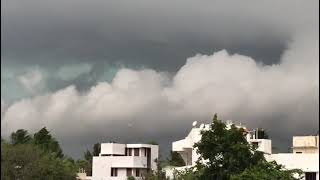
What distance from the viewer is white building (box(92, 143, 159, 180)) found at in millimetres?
74375

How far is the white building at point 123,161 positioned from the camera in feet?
244

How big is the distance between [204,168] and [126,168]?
34.3 meters

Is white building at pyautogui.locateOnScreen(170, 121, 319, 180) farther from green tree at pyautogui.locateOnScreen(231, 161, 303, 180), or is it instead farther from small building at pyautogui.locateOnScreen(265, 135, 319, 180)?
green tree at pyautogui.locateOnScreen(231, 161, 303, 180)

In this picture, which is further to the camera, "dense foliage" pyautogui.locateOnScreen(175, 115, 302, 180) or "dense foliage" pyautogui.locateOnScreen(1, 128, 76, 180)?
"dense foliage" pyautogui.locateOnScreen(1, 128, 76, 180)

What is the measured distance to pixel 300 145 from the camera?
65.2 m

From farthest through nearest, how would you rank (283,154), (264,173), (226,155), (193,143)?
(193,143), (283,154), (226,155), (264,173)

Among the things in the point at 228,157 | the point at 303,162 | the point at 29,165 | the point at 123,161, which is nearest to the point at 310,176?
the point at 303,162

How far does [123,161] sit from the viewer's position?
245 feet

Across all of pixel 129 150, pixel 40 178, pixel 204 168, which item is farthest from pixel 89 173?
pixel 204 168

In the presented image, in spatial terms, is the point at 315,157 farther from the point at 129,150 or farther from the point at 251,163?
the point at 129,150

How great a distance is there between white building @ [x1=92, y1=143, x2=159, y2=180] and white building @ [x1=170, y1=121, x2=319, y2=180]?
5714 millimetres

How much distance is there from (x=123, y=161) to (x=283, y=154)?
908 inches

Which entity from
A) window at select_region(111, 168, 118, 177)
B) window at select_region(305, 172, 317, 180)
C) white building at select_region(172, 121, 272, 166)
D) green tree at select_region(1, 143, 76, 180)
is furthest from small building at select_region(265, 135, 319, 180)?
window at select_region(111, 168, 118, 177)

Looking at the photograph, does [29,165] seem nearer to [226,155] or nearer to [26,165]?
[26,165]
